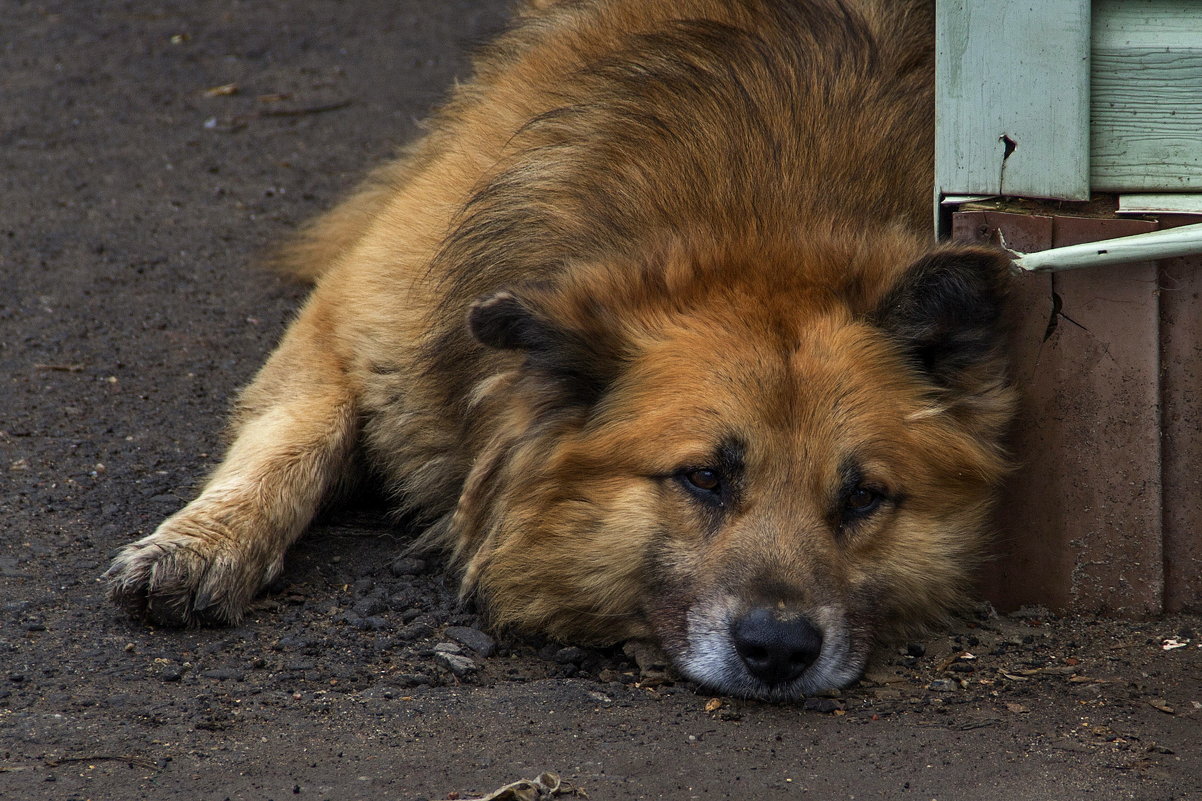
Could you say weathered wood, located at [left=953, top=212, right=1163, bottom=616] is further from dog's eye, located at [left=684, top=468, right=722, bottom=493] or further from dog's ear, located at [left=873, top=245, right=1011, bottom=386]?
dog's eye, located at [left=684, top=468, right=722, bottom=493]

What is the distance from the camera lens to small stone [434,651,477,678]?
286 cm

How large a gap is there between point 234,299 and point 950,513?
125 inches

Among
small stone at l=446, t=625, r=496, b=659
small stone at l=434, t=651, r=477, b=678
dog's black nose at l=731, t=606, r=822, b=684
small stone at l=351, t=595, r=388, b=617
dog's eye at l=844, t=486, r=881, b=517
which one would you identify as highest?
dog's eye at l=844, t=486, r=881, b=517

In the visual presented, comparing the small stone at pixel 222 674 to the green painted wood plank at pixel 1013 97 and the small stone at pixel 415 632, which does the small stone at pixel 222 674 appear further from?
the green painted wood plank at pixel 1013 97

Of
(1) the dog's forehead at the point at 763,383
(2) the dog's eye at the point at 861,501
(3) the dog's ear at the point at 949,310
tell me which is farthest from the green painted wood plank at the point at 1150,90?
(2) the dog's eye at the point at 861,501

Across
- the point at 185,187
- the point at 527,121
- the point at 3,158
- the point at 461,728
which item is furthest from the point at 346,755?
the point at 3,158

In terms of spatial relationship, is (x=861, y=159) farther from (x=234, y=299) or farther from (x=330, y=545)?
(x=234, y=299)

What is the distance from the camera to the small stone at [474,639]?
2980mm

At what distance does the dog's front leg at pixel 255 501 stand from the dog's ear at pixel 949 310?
1.57 m

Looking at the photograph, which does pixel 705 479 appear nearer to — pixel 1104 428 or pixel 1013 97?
pixel 1104 428

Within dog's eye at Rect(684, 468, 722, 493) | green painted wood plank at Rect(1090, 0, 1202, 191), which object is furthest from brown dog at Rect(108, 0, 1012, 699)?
green painted wood plank at Rect(1090, 0, 1202, 191)

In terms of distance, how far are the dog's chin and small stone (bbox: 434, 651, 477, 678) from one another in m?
0.47

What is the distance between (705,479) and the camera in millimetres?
2719

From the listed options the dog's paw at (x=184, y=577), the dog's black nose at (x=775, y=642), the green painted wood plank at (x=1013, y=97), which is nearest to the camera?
the dog's black nose at (x=775, y=642)
